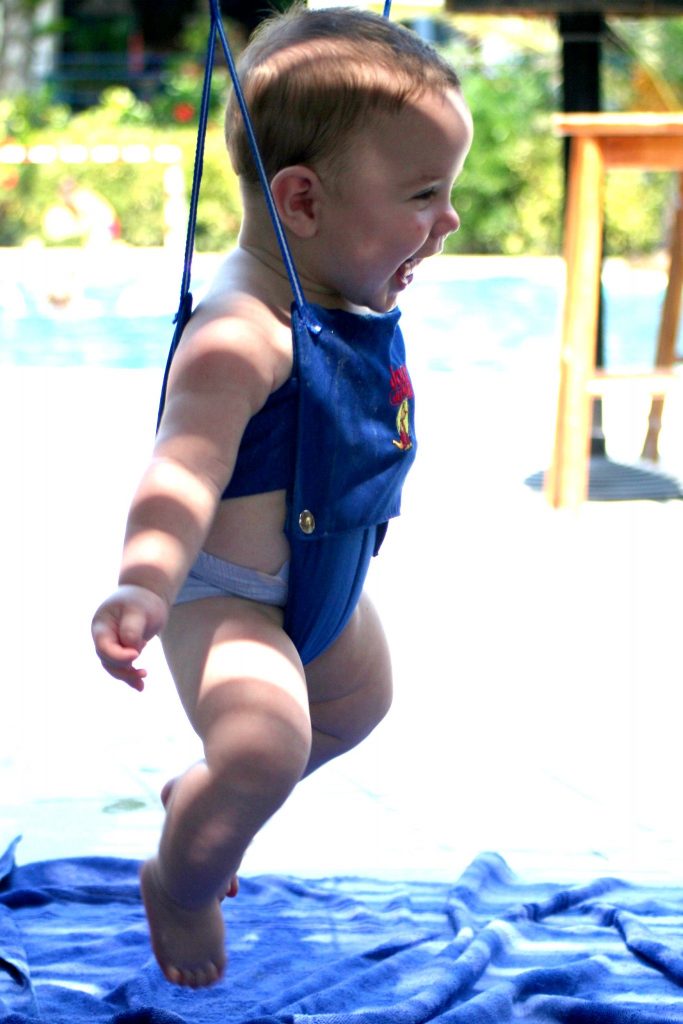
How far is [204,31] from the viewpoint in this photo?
811 inches

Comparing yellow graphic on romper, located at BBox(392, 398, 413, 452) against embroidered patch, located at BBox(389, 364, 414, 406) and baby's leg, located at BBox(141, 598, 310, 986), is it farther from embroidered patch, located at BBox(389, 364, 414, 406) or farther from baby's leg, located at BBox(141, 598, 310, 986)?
baby's leg, located at BBox(141, 598, 310, 986)

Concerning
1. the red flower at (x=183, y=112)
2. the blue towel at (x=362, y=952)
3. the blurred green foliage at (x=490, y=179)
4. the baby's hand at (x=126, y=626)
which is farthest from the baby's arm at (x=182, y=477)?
the red flower at (x=183, y=112)

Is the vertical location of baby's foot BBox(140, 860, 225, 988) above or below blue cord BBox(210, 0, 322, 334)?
below

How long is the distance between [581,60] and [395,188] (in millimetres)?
Result: 4053

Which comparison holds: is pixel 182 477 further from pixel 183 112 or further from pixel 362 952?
pixel 183 112

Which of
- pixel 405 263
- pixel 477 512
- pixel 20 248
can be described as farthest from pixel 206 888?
pixel 20 248

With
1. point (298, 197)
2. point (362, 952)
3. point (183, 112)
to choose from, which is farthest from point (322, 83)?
point (183, 112)

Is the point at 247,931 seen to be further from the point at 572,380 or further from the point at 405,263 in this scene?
the point at 572,380

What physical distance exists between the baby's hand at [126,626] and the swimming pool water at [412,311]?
1037 cm

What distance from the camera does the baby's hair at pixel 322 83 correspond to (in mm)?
1803

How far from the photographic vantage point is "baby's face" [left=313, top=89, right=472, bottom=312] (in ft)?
5.94

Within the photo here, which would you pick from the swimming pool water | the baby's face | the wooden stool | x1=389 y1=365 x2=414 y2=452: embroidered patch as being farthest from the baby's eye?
the swimming pool water

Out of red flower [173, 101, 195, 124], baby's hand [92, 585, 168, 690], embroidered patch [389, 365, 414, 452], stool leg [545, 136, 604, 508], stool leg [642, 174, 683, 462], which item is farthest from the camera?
red flower [173, 101, 195, 124]

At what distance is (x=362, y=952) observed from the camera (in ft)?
7.51
